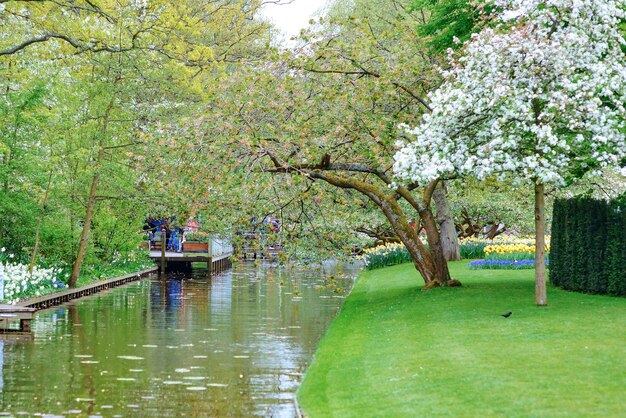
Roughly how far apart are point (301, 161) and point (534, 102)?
241 inches

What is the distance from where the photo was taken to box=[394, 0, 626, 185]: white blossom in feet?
55.3

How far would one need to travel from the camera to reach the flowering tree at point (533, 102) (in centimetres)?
1684

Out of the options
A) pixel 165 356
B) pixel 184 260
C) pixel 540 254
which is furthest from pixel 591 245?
pixel 184 260

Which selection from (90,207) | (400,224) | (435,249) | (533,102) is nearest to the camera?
(533,102)

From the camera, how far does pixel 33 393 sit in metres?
12.8

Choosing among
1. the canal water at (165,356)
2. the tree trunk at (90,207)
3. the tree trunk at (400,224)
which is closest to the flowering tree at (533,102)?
the canal water at (165,356)

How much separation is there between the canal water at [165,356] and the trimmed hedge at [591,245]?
545cm

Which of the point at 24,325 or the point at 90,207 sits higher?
the point at 90,207

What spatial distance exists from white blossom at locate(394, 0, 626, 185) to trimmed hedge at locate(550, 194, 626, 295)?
307cm

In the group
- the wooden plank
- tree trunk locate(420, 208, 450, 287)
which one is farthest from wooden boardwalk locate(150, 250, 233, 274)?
tree trunk locate(420, 208, 450, 287)

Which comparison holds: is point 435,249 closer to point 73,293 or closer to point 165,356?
point 165,356

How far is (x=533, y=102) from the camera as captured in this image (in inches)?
720

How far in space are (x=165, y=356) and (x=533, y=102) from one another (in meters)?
7.97

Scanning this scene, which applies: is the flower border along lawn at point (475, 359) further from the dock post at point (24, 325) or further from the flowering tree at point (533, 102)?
the dock post at point (24, 325)
